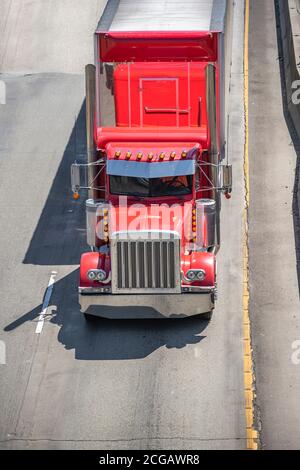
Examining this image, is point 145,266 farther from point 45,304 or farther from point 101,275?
point 45,304

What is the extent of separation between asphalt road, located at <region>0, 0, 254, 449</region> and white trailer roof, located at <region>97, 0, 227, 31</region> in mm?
4268


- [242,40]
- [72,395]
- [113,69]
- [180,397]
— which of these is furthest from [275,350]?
[242,40]

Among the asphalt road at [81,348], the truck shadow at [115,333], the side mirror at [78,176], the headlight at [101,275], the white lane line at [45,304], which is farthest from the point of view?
the side mirror at [78,176]

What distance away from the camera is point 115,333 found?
21.9m

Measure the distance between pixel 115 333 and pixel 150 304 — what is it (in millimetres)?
976

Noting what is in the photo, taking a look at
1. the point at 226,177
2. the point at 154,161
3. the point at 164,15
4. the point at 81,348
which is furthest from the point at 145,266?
the point at 164,15

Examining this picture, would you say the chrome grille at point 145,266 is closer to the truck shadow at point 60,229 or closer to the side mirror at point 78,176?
the side mirror at point 78,176

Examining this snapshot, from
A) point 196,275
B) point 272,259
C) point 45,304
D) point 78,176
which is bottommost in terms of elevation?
point 45,304

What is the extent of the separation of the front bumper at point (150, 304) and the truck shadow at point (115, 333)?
0.40 m

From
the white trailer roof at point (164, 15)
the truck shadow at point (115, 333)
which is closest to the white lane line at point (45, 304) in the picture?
the truck shadow at point (115, 333)

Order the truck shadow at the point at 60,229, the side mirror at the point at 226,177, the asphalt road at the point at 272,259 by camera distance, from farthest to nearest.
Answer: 1. the truck shadow at the point at 60,229
2. the side mirror at the point at 226,177
3. the asphalt road at the point at 272,259

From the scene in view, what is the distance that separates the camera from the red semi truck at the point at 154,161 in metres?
21.5

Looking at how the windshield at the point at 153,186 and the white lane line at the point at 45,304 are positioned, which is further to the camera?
the windshield at the point at 153,186
